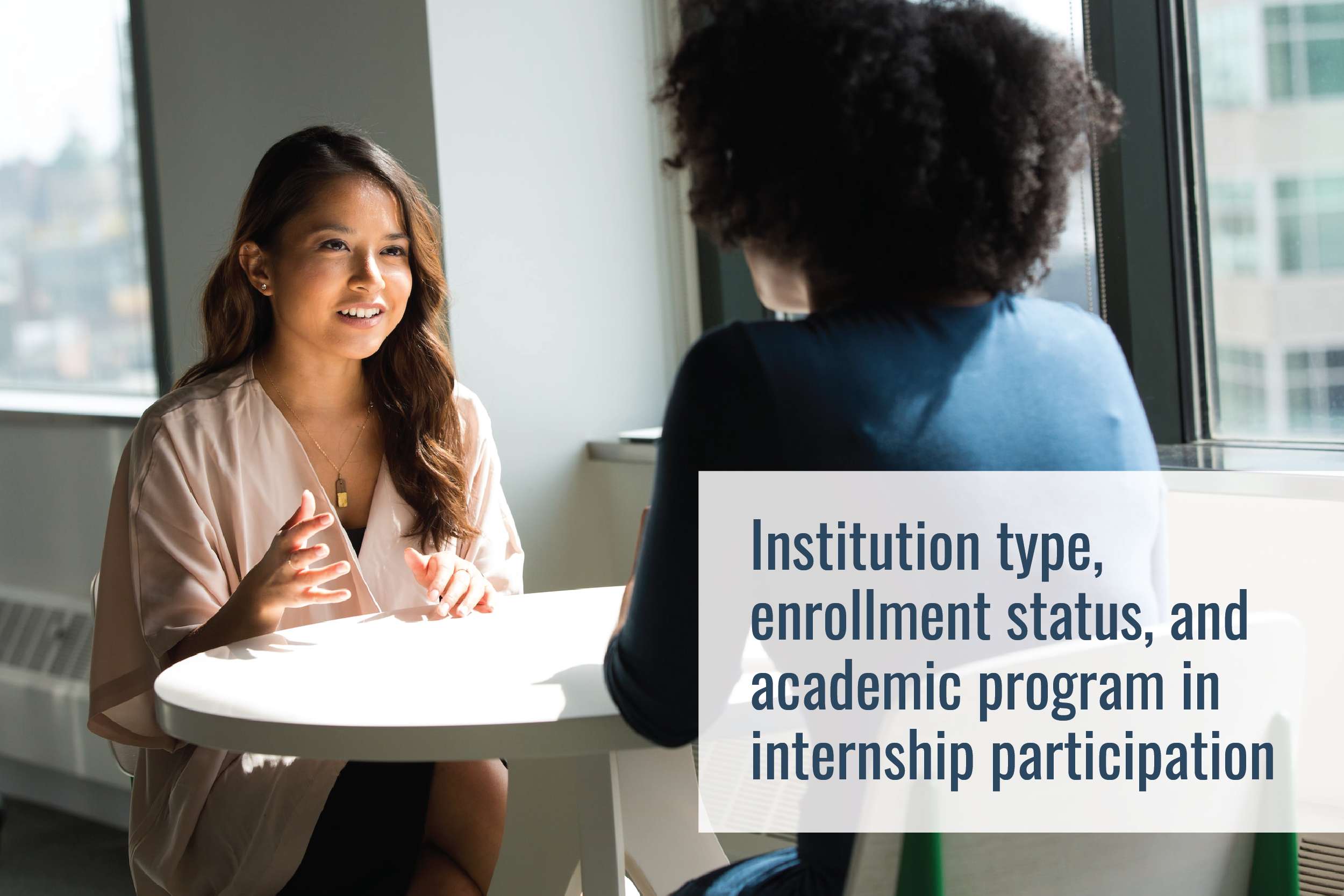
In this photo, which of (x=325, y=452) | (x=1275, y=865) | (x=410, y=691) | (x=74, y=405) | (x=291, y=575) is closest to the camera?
(x=1275, y=865)

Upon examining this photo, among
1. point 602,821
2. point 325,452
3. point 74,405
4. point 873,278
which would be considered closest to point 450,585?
point 325,452

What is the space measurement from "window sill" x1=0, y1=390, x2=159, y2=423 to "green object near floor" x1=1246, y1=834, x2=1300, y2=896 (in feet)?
9.63

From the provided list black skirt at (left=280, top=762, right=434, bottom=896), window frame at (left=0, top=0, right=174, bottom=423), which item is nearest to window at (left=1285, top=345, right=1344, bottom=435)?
black skirt at (left=280, top=762, right=434, bottom=896)

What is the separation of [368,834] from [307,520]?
0.46 m

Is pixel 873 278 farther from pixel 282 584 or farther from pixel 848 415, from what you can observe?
pixel 282 584

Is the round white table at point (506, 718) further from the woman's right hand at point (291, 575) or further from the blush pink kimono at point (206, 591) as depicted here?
the blush pink kimono at point (206, 591)

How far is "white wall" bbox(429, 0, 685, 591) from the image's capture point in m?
2.52

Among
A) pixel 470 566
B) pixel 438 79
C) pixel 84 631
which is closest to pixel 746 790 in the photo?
pixel 470 566

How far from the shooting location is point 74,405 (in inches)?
144

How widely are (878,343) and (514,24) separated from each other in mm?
1955

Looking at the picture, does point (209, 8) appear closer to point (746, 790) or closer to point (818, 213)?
point (746, 790)

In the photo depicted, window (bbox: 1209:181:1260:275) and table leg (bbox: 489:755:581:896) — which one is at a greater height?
window (bbox: 1209:181:1260:275)

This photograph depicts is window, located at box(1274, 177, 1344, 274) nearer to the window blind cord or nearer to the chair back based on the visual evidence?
the window blind cord

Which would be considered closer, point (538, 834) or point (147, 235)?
point (538, 834)
